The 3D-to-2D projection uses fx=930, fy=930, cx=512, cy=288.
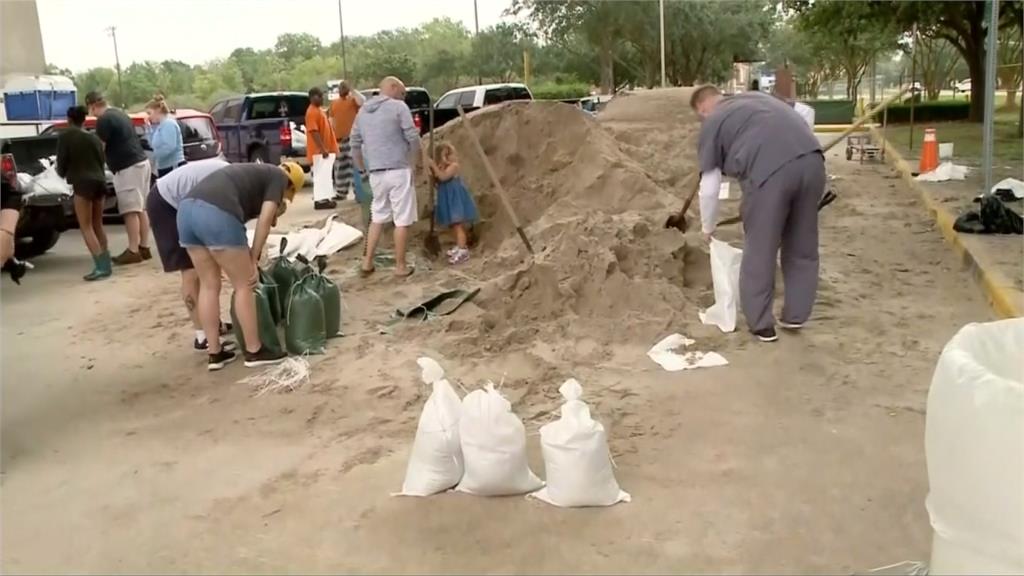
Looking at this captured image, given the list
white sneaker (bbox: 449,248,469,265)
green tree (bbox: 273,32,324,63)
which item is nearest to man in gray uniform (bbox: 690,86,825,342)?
white sneaker (bbox: 449,248,469,265)

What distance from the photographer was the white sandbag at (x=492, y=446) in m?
3.61

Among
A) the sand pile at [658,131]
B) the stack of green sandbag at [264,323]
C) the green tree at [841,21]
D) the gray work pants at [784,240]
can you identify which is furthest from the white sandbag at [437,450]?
the green tree at [841,21]

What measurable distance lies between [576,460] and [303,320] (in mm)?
2849

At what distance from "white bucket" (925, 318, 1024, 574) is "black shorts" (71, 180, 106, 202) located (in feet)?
27.2

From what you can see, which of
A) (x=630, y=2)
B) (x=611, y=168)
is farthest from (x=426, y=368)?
(x=630, y=2)

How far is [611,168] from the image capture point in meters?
9.30

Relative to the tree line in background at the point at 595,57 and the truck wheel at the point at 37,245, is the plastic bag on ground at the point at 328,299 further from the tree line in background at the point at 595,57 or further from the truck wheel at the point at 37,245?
the tree line in background at the point at 595,57

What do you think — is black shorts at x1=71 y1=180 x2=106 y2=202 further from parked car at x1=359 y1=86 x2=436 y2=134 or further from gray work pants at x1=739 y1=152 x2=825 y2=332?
parked car at x1=359 y1=86 x2=436 y2=134

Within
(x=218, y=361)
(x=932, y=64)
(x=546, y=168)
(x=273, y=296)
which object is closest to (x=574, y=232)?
(x=273, y=296)

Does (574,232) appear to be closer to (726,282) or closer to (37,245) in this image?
(726,282)

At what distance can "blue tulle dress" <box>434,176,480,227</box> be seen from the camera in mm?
8445

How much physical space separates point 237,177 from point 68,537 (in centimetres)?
237

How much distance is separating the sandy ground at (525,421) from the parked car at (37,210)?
70.0 inches

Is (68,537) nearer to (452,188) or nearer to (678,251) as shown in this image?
(678,251)
